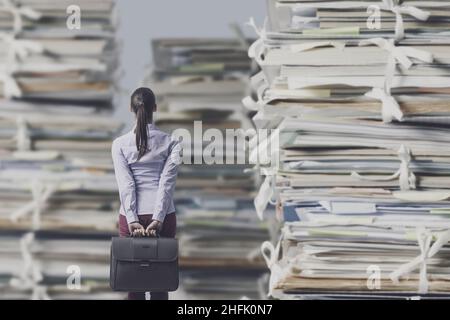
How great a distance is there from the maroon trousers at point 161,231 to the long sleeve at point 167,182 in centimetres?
5

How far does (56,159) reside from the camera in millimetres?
6316

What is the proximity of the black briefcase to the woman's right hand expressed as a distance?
1.9 inches

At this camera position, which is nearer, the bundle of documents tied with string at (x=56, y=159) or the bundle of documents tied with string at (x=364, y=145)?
the bundle of documents tied with string at (x=364, y=145)

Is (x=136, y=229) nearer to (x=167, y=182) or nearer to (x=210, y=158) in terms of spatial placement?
(x=167, y=182)

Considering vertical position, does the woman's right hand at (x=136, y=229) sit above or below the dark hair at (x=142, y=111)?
below

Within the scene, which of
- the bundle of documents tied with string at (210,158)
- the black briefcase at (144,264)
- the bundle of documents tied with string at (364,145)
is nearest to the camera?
the bundle of documents tied with string at (364,145)

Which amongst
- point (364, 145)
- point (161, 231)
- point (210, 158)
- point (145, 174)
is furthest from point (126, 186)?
point (364, 145)

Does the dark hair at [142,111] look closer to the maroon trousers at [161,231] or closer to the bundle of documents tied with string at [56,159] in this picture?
the maroon trousers at [161,231]

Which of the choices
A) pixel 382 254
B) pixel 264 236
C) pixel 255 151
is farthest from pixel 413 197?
pixel 264 236

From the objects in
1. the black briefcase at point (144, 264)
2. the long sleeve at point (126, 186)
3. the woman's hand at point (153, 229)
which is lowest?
the black briefcase at point (144, 264)

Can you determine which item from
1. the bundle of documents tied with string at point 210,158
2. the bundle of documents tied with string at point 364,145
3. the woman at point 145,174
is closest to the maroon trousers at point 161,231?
the woman at point 145,174

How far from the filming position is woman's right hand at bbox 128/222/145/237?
224 inches

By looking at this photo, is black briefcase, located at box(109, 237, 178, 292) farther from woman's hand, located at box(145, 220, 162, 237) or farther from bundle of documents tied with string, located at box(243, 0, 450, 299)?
bundle of documents tied with string, located at box(243, 0, 450, 299)

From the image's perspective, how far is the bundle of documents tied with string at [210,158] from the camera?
6223 mm
